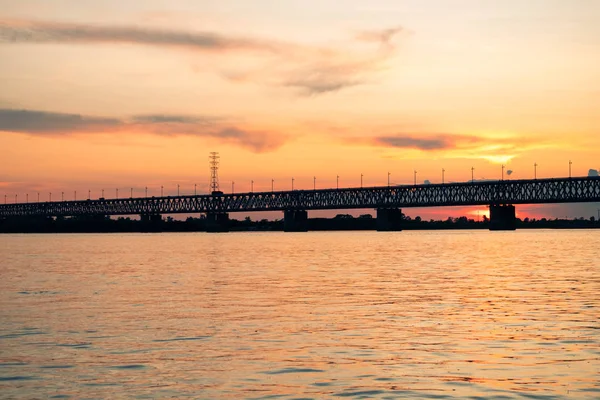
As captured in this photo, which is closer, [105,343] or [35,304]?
[105,343]

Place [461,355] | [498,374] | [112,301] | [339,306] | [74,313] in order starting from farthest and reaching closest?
[112,301], [339,306], [74,313], [461,355], [498,374]

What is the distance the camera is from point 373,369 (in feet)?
71.9

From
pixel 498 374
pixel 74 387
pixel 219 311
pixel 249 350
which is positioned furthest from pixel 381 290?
pixel 74 387

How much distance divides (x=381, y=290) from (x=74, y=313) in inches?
681

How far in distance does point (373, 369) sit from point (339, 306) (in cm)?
1547

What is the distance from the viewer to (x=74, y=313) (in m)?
35.1

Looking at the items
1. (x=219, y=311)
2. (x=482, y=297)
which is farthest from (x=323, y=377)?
(x=482, y=297)

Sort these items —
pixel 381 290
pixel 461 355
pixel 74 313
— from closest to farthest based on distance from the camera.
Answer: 1. pixel 461 355
2. pixel 74 313
3. pixel 381 290

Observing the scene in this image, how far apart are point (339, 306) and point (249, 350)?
1288 cm

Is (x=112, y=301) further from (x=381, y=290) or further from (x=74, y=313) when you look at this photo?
(x=381, y=290)

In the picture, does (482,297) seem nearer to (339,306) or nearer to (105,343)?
(339,306)

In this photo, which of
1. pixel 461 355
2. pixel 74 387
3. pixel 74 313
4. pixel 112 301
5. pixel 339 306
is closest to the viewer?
pixel 74 387

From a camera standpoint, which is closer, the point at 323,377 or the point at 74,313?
the point at 323,377

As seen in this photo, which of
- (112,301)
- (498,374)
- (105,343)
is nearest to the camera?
(498,374)
